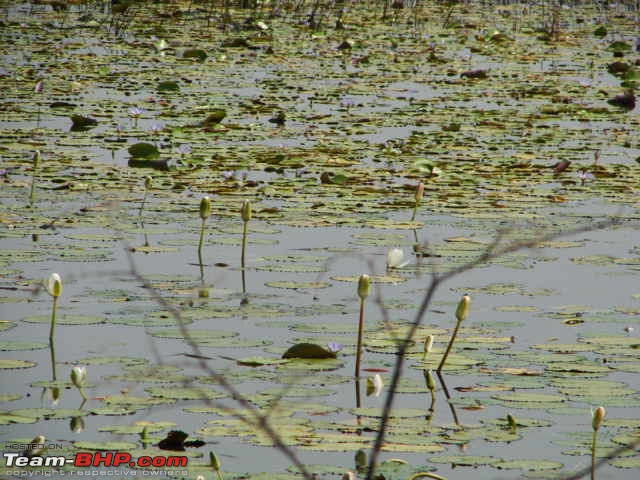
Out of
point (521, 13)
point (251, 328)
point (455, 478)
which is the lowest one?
point (521, 13)

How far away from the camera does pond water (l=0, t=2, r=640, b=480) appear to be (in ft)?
8.36

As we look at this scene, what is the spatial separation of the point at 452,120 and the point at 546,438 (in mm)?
5190

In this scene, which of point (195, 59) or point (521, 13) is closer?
point (195, 59)

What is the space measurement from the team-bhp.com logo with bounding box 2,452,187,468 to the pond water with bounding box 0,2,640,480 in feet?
0.10

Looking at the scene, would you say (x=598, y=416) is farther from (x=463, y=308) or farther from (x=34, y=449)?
(x=34, y=449)

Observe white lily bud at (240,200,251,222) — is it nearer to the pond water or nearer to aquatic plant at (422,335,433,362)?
the pond water

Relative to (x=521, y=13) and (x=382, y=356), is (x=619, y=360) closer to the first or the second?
(x=382, y=356)

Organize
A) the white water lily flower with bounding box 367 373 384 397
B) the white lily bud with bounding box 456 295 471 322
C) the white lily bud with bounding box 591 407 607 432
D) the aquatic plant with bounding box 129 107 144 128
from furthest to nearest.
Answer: the aquatic plant with bounding box 129 107 144 128
the white lily bud with bounding box 456 295 471 322
the white water lily flower with bounding box 367 373 384 397
the white lily bud with bounding box 591 407 607 432

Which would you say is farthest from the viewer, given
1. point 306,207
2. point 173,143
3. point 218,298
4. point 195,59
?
point 195,59

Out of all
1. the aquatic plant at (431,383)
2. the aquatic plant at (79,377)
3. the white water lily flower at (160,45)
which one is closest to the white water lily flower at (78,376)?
the aquatic plant at (79,377)

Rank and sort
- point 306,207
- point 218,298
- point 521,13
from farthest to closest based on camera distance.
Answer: point 521,13 → point 306,207 → point 218,298

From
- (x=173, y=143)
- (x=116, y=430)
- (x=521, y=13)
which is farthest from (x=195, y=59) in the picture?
(x=116, y=430)

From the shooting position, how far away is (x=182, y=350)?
3.09m

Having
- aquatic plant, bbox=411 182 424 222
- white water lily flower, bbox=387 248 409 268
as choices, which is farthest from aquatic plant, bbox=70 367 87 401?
aquatic plant, bbox=411 182 424 222
